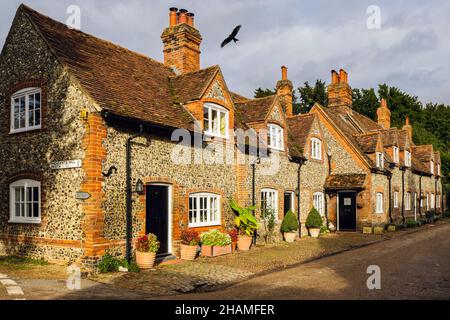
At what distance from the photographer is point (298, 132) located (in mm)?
24859

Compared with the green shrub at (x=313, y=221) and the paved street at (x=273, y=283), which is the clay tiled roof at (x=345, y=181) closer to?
the green shrub at (x=313, y=221)

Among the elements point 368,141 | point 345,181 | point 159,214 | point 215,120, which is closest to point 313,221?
point 345,181

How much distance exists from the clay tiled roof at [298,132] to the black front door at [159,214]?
384 inches

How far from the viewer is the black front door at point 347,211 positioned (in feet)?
85.5

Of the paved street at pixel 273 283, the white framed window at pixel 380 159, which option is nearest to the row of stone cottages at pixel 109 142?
the paved street at pixel 273 283

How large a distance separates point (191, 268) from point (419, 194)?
29.9 metres

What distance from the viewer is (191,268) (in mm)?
12578

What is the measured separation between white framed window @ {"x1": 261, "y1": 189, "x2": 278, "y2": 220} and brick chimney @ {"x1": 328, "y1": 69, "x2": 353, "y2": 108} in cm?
1544

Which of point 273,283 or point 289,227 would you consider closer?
point 273,283

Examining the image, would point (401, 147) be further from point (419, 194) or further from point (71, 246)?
point (71, 246)

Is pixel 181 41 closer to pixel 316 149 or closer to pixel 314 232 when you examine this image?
pixel 316 149

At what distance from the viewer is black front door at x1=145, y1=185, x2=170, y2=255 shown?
1347 cm

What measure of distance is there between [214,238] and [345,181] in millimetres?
13387
